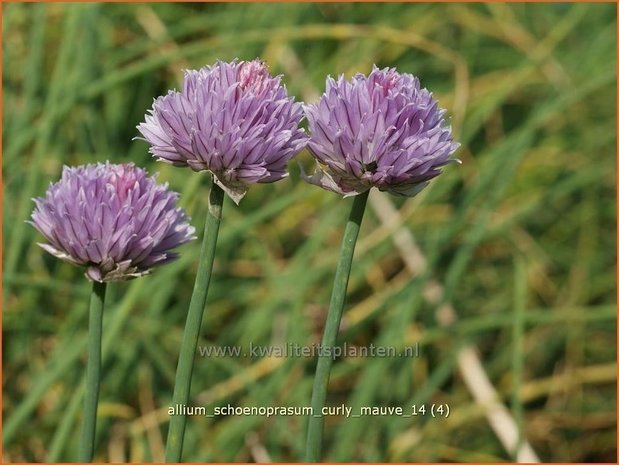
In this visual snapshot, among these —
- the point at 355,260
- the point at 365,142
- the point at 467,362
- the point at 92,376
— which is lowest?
the point at 92,376

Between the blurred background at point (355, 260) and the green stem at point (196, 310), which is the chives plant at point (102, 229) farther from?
the blurred background at point (355, 260)

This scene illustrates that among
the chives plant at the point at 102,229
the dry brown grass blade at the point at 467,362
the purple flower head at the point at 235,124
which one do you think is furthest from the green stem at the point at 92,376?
the dry brown grass blade at the point at 467,362

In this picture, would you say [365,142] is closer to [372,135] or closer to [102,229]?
[372,135]

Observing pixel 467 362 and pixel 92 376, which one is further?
pixel 467 362

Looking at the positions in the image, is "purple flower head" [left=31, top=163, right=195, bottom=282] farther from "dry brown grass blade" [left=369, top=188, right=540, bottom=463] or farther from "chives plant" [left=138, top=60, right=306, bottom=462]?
"dry brown grass blade" [left=369, top=188, right=540, bottom=463]

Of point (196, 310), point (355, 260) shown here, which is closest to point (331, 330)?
point (196, 310)

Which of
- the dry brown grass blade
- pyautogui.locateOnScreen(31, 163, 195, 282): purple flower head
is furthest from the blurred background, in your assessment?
pyautogui.locateOnScreen(31, 163, 195, 282): purple flower head

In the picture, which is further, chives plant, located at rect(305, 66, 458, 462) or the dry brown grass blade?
the dry brown grass blade
